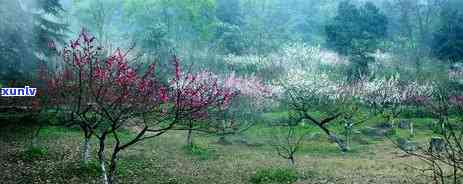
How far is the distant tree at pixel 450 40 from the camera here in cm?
5159

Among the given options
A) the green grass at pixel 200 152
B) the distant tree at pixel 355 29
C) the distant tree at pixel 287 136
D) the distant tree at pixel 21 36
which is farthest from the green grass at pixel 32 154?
the distant tree at pixel 355 29

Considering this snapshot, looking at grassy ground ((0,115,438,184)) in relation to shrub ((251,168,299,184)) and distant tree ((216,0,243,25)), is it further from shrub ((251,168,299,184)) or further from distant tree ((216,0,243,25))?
distant tree ((216,0,243,25))

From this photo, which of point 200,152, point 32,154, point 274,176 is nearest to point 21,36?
point 32,154

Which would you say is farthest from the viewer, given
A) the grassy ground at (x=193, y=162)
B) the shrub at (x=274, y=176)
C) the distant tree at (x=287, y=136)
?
the distant tree at (x=287, y=136)

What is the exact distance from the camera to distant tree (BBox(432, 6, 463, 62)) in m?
51.6

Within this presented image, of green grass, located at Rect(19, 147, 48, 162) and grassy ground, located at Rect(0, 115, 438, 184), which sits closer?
grassy ground, located at Rect(0, 115, 438, 184)

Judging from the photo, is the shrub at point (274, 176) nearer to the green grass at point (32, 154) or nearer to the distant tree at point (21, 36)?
the green grass at point (32, 154)

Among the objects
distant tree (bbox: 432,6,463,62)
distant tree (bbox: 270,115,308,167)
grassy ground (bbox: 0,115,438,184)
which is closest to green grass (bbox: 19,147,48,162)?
grassy ground (bbox: 0,115,438,184)

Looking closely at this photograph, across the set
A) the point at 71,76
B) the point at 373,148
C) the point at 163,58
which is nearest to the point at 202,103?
the point at 71,76

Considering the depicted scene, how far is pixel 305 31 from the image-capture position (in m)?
76.4

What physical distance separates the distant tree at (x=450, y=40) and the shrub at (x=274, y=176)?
40.9 metres

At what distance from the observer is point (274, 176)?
17719mm

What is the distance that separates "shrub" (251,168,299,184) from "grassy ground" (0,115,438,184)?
0.88 feet

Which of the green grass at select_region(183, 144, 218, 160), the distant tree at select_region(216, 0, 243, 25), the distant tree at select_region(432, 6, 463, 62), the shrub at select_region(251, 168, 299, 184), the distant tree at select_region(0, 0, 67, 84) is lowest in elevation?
the shrub at select_region(251, 168, 299, 184)
